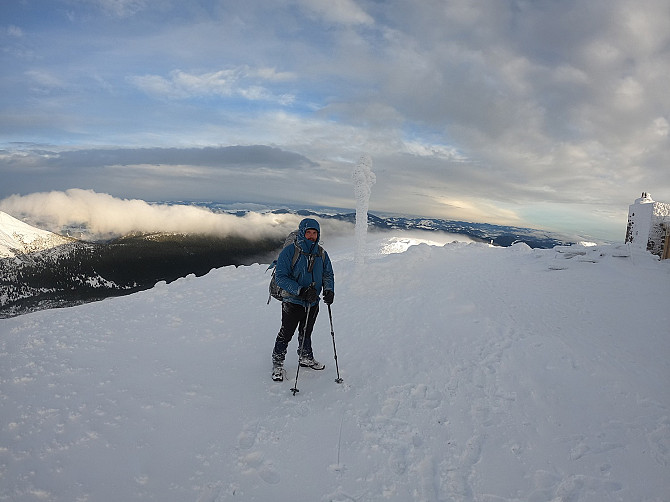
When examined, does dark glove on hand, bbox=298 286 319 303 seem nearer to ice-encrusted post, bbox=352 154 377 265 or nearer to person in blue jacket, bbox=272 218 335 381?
person in blue jacket, bbox=272 218 335 381

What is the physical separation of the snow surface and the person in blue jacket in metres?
1.00

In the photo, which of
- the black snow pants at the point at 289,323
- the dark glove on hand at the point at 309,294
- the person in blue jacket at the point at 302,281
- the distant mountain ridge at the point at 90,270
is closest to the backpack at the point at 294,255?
the person in blue jacket at the point at 302,281

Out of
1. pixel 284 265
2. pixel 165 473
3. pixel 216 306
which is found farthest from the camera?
pixel 216 306

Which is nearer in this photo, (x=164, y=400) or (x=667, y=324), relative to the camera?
(x=164, y=400)

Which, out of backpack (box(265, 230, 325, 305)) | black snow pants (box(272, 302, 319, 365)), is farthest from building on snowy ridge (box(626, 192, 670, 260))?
backpack (box(265, 230, 325, 305))

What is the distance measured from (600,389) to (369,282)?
951cm

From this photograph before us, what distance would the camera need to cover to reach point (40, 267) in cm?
14500

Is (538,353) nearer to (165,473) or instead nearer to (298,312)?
(298,312)

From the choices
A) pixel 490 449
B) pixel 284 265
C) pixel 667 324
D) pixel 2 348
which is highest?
pixel 284 265

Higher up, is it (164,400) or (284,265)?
(284,265)

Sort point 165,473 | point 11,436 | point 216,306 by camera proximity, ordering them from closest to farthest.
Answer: point 165,473 → point 11,436 → point 216,306

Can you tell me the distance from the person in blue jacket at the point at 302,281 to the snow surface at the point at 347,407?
1.00 m

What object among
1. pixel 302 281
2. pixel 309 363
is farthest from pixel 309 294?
pixel 309 363

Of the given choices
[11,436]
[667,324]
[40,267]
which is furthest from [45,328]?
[40,267]
